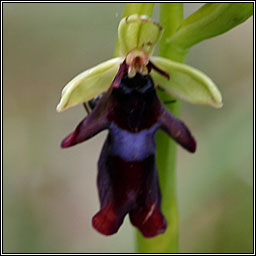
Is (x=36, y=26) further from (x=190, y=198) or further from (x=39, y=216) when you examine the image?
Answer: (x=190, y=198)

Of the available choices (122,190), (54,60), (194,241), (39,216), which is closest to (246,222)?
(194,241)

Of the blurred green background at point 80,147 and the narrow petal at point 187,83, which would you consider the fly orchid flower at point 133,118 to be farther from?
the blurred green background at point 80,147

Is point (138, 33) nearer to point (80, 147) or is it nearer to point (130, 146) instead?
point (130, 146)

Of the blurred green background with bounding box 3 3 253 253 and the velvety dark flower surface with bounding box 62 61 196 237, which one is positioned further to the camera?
the blurred green background with bounding box 3 3 253 253

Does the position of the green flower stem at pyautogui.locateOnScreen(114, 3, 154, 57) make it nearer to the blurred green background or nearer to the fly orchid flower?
the fly orchid flower

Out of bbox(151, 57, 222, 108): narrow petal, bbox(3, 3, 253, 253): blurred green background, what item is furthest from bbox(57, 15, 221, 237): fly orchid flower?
bbox(3, 3, 253, 253): blurred green background

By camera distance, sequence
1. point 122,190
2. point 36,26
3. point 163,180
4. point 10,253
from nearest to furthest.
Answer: point 122,190
point 163,180
point 10,253
point 36,26

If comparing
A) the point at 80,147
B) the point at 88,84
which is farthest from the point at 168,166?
the point at 80,147
